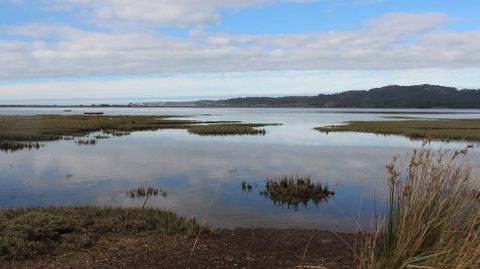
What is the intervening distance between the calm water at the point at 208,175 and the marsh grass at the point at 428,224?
151 cm

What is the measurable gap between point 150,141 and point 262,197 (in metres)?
25.7

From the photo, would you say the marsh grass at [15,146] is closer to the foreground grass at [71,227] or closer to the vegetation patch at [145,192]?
the vegetation patch at [145,192]

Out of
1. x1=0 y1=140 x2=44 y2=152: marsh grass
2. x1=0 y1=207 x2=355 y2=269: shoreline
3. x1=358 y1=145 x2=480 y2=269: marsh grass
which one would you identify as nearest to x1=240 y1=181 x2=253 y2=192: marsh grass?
x1=0 y1=207 x2=355 y2=269: shoreline

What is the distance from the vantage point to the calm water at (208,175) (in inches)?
630

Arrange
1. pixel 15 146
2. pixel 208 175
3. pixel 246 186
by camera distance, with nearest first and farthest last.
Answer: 1. pixel 246 186
2. pixel 208 175
3. pixel 15 146

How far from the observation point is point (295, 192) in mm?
18875

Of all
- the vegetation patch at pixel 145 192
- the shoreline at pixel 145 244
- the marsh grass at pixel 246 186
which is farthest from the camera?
the marsh grass at pixel 246 186

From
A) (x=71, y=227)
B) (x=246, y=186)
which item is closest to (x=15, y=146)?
(x=246, y=186)

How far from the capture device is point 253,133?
52.8m

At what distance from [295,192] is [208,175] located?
6031 millimetres

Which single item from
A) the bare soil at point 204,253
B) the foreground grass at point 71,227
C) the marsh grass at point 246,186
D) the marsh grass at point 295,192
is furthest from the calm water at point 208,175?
the foreground grass at point 71,227

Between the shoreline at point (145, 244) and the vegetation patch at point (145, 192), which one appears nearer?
the shoreline at point (145, 244)

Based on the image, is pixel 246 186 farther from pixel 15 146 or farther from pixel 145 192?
pixel 15 146

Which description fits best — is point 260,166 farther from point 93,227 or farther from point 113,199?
point 93,227
